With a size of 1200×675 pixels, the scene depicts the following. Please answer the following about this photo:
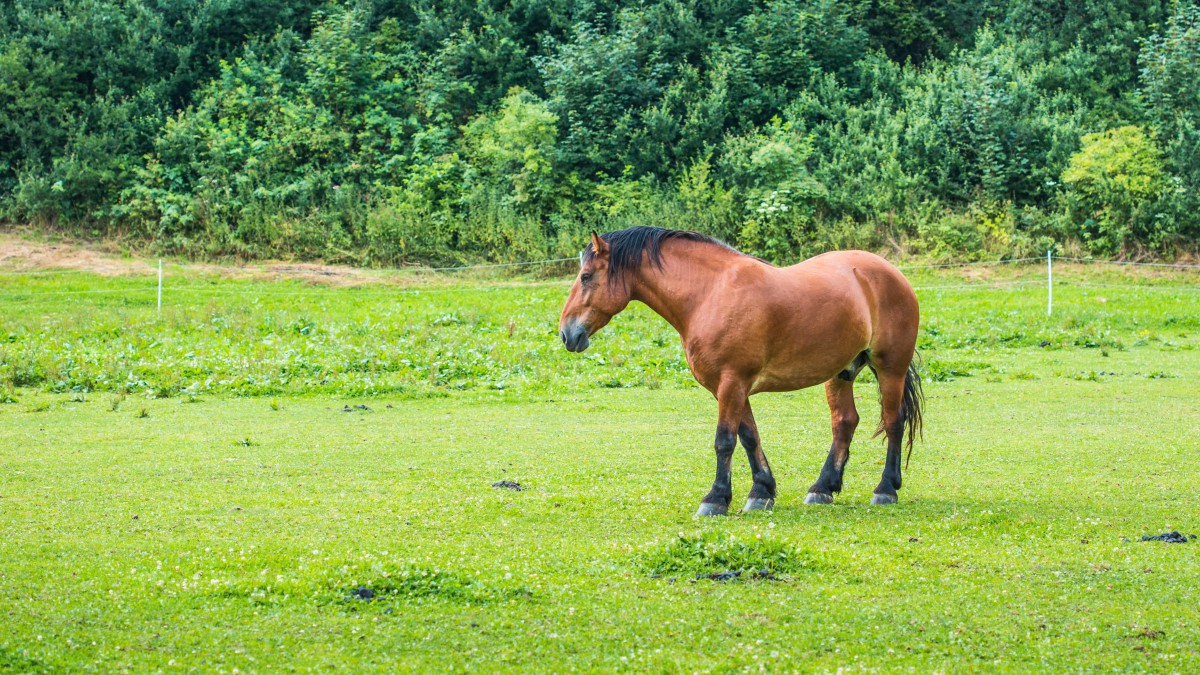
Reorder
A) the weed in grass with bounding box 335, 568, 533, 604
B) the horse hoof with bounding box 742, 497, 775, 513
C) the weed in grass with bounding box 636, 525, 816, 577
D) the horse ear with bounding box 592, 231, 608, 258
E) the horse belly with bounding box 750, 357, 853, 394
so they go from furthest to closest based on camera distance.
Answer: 1. the horse ear with bounding box 592, 231, 608, 258
2. the horse belly with bounding box 750, 357, 853, 394
3. the horse hoof with bounding box 742, 497, 775, 513
4. the weed in grass with bounding box 636, 525, 816, 577
5. the weed in grass with bounding box 335, 568, 533, 604

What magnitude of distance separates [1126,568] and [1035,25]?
130 ft

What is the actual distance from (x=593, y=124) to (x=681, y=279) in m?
30.1

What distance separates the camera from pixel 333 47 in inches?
1593

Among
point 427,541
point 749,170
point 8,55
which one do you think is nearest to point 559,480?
point 427,541

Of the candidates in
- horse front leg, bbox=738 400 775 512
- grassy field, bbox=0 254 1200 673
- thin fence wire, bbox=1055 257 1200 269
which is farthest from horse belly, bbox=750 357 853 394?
thin fence wire, bbox=1055 257 1200 269

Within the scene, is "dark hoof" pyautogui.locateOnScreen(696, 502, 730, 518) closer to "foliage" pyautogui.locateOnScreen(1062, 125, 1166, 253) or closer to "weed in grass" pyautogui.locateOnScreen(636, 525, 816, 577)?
"weed in grass" pyautogui.locateOnScreen(636, 525, 816, 577)

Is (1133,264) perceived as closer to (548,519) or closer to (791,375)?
(791,375)

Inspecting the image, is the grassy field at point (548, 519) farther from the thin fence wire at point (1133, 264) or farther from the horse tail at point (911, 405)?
the thin fence wire at point (1133, 264)

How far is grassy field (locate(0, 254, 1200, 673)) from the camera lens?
19.0 ft

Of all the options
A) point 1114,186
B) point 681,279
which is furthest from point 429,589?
point 1114,186

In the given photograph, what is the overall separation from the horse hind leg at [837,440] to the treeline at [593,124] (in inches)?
959

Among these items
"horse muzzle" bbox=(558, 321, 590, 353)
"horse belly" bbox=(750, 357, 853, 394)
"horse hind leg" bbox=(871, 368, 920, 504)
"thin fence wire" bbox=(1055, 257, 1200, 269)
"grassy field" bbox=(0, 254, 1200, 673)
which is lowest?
"grassy field" bbox=(0, 254, 1200, 673)

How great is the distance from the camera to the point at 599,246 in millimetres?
9648

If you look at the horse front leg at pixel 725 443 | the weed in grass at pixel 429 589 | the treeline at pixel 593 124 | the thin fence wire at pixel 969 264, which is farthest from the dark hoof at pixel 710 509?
the treeline at pixel 593 124
